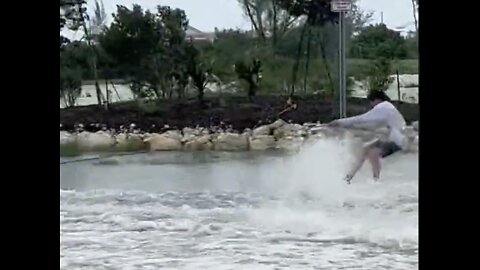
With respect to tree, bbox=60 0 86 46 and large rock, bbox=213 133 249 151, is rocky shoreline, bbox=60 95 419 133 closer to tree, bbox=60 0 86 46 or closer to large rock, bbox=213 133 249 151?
large rock, bbox=213 133 249 151

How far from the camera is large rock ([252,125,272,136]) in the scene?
144 centimetres

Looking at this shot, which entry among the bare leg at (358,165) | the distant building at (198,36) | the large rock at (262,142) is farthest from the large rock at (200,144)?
the bare leg at (358,165)

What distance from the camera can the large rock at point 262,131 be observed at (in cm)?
144

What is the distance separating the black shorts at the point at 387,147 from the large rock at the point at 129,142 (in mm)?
558

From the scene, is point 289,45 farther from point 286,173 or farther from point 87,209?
point 87,209

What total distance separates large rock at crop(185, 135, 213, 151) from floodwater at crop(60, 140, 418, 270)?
0.02 metres

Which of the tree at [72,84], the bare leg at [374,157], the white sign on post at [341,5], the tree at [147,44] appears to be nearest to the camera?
the tree at [72,84]

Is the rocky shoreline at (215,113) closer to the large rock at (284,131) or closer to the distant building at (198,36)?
the large rock at (284,131)

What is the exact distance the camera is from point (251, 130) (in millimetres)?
1443

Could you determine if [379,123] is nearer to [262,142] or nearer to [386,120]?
[386,120]

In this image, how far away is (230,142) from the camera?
147 centimetres

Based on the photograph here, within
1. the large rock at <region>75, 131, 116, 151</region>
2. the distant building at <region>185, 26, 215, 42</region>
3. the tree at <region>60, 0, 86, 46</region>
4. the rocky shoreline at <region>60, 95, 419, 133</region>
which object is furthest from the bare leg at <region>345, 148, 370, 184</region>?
the tree at <region>60, 0, 86, 46</region>
